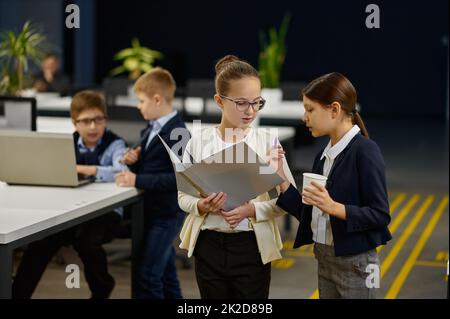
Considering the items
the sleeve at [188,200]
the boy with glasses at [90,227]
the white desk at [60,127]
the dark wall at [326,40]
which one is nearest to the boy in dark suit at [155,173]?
the boy with glasses at [90,227]

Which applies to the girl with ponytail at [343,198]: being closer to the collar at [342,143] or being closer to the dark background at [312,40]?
the collar at [342,143]

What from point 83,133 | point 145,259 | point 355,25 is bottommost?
point 145,259

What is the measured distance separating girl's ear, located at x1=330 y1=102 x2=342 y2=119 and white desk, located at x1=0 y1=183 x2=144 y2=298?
127 centimetres

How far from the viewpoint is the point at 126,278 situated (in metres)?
5.36

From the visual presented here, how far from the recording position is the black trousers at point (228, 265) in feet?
9.78

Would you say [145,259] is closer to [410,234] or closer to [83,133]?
[83,133]

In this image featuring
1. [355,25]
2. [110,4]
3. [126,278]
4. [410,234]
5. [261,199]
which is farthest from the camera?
[110,4]

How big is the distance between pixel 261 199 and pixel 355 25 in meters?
13.8

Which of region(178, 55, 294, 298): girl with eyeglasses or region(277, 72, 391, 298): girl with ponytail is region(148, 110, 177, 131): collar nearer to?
region(178, 55, 294, 298): girl with eyeglasses

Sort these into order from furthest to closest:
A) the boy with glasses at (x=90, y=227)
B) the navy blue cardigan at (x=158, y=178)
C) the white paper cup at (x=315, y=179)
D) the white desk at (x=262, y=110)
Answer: the white desk at (x=262, y=110) < the boy with glasses at (x=90, y=227) < the navy blue cardigan at (x=158, y=178) < the white paper cup at (x=315, y=179)

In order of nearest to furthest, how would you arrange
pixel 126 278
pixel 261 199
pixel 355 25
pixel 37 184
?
pixel 261 199, pixel 37 184, pixel 126 278, pixel 355 25

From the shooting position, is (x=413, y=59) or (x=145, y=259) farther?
(x=413, y=59)

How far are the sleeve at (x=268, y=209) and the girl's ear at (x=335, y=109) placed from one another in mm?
263
